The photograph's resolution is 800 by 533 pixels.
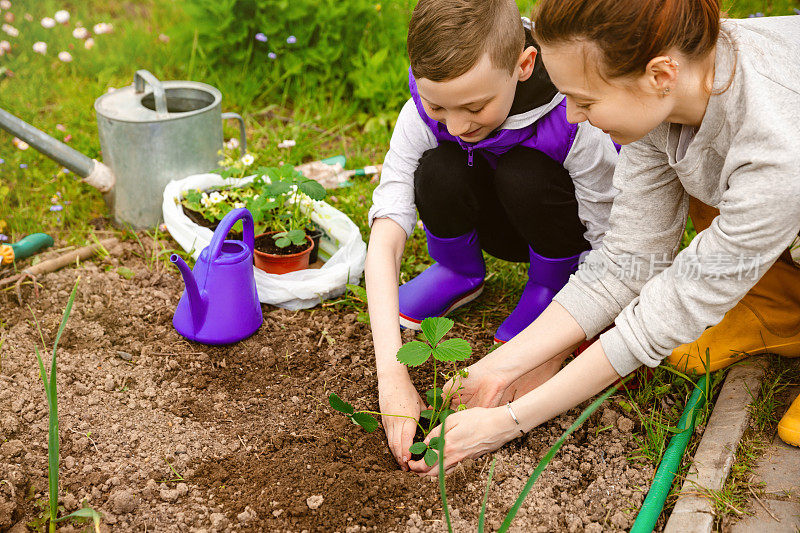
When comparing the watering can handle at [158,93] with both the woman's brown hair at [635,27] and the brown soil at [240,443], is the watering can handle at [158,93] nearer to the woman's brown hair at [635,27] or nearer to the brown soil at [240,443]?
the brown soil at [240,443]

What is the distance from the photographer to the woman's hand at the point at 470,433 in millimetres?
1503

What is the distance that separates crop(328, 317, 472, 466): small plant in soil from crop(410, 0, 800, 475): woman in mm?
47

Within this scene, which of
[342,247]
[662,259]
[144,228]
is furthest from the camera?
[144,228]

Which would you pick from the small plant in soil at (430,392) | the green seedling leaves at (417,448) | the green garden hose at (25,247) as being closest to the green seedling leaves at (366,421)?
the small plant in soil at (430,392)

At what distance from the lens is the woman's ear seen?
121cm

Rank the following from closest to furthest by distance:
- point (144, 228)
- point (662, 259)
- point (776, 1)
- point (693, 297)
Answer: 1. point (693, 297)
2. point (662, 259)
3. point (144, 228)
4. point (776, 1)

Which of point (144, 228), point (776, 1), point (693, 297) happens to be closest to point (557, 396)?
point (693, 297)

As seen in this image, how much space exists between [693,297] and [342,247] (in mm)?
1132

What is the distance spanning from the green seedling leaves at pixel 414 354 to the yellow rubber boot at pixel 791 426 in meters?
0.79

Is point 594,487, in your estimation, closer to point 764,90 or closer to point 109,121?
point 764,90

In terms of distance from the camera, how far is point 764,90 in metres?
1.23

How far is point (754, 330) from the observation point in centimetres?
180

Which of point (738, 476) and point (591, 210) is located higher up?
point (591, 210)

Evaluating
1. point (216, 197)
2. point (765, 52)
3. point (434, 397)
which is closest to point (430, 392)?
point (434, 397)
